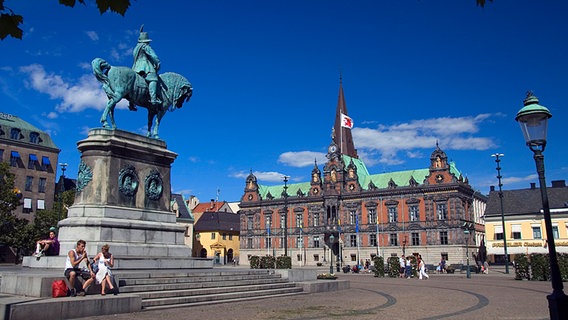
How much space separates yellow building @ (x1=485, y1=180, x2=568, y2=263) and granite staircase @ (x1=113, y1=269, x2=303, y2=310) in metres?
55.9

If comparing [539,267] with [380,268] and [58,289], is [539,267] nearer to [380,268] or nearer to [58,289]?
[380,268]

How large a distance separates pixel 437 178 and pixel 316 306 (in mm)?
62932

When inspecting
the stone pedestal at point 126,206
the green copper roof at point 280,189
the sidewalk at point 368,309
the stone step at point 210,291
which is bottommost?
the sidewalk at point 368,309

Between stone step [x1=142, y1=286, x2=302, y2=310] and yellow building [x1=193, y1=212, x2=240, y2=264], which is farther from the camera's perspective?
yellow building [x1=193, y1=212, x2=240, y2=264]

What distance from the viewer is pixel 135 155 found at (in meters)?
21.0

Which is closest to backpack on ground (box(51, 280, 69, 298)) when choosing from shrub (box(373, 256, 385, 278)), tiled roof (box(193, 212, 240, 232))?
shrub (box(373, 256, 385, 278))

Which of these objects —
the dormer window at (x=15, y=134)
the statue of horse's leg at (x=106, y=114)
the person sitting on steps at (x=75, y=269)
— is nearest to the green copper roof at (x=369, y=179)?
the dormer window at (x=15, y=134)

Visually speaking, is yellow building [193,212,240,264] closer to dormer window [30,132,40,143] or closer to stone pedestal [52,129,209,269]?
dormer window [30,132,40,143]

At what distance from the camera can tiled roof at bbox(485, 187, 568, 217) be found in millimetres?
67812

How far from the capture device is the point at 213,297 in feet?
52.9

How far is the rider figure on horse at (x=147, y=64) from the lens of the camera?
73.5 ft

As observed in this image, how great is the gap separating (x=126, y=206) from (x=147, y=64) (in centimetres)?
699

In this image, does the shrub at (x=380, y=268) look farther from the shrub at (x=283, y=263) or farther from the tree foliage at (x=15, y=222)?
the tree foliage at (x=15, y=222)

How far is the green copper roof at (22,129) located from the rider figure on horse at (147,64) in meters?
51.4
